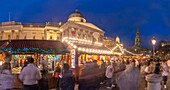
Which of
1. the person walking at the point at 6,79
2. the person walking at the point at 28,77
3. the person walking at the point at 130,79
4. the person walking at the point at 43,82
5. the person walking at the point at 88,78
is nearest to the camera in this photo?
the person walking at the point at 88,78

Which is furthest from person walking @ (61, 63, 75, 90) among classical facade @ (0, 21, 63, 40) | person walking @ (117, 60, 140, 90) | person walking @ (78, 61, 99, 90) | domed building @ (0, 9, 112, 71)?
classical facade @ (0, 21, 63, 40)

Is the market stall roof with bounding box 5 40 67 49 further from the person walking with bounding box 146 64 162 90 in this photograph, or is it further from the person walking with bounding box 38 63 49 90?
the person walking with bounding box 146 64 162 90

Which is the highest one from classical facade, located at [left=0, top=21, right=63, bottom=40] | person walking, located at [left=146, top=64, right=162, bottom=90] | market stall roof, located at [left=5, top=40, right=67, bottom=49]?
classical facade, located at [left=0, top=21, right=63, bottom=40]

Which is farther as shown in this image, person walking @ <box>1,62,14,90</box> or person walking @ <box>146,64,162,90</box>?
person walking @ <box>1,62,14,90</box>

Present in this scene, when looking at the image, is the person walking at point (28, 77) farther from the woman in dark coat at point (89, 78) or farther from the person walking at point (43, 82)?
the person walking at point (43, 82)

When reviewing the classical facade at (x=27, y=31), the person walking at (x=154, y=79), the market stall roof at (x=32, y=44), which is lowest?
the person walking at (x=154, y=79)

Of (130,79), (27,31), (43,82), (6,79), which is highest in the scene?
(27,31)

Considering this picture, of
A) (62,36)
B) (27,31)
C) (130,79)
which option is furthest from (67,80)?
(27,31)

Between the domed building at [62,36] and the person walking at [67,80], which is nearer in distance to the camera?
the person walking at [67,80]

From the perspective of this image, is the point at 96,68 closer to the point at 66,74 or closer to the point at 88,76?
the point at 88,76

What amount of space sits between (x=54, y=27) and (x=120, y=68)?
39985 mm

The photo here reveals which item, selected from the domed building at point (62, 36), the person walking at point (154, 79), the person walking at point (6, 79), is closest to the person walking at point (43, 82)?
the person walking at point (6, 79)

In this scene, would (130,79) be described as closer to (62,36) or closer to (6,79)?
(6,79)

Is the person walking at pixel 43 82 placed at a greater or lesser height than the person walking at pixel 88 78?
lesser
